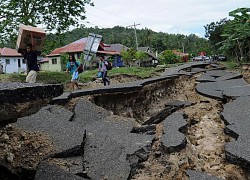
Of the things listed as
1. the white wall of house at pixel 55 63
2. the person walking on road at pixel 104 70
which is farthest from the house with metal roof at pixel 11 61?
the person walking on road at pixel 104 70

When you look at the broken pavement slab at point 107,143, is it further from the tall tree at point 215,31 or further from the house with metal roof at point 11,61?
the house with metal roof at point 11,61

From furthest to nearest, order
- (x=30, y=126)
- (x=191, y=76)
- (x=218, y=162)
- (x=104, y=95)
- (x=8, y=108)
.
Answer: (x=191, y=76)
(x=104, y=95)
(x=30, y=126)
(x=218, y=162)
(x=8, y=108)

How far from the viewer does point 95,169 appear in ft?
11.5

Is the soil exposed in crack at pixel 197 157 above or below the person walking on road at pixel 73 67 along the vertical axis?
below

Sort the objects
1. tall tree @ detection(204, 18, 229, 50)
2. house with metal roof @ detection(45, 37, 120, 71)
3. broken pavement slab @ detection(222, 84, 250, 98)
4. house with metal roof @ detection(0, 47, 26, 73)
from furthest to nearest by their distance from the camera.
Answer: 1. house with metal roof @ detection(0, 47, 26, 73)
2. house with metal roof @ detection(45, 37, 120, 71)
3. tall tree @ detection(204, 18, 229, 50)
4. broken pavement slab @ detection(222, 84, 250, 98)

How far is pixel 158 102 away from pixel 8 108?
6.02m

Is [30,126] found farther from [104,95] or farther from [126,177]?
[104,95]

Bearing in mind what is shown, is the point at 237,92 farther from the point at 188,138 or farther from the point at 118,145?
the point at 118,145

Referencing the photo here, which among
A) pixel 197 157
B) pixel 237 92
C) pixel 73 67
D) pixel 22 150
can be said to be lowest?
pixel 197 157

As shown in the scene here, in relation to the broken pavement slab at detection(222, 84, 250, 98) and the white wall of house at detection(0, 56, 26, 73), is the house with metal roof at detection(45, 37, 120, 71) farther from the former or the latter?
the broken pavement slab at detection(222, 84, 250, 98)

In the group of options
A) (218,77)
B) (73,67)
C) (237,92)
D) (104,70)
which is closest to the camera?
(237,92)

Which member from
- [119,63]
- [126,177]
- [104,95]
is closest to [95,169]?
[126,177]

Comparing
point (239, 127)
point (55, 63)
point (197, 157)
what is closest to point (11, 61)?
point (55, 63)

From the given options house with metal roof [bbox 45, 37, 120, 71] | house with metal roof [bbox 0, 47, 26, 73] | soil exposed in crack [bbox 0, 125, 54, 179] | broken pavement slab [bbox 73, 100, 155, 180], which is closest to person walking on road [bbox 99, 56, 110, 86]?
broken pavement slab [bbox 73, 100, 155, 180]
